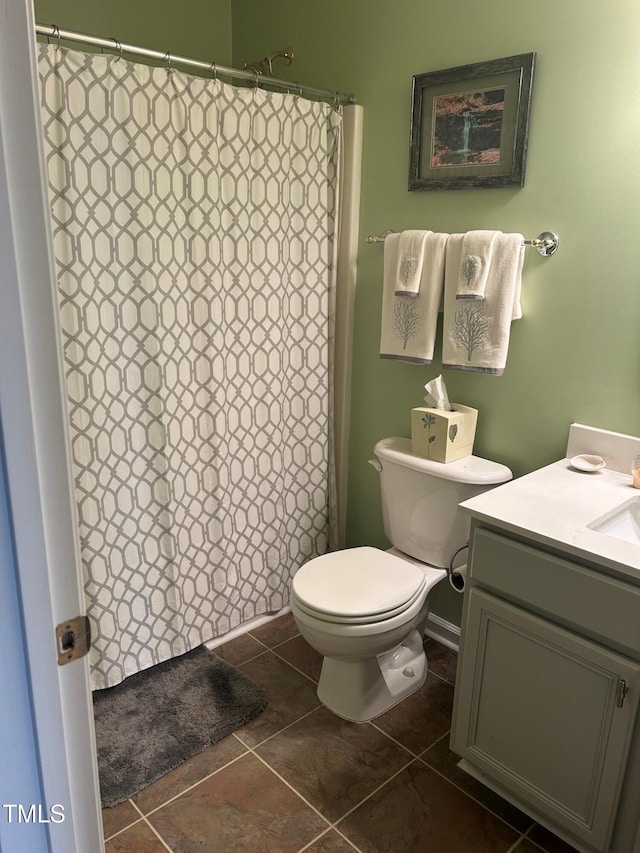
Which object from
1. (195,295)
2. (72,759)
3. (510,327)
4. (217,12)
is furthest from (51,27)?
(72,759)

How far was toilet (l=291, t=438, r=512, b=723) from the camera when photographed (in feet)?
6.14

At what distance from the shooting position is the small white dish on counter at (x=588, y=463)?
1.81 metres

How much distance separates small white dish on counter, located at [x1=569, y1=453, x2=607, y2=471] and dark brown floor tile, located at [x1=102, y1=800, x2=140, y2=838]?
1.50m

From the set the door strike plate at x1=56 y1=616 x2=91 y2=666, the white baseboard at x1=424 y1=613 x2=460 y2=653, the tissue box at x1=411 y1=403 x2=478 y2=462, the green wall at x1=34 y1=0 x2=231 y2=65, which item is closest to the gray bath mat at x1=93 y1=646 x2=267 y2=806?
the white baseboard at x1=424 y1=613 x2=460 y2=653

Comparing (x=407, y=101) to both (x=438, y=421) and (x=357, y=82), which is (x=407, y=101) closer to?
(x=357, y=82)

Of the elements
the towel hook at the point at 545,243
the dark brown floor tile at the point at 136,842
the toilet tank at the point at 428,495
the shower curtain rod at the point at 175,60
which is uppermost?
the shower curtain rod at the point at 175,60

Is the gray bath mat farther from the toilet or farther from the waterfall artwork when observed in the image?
the waterfall artwork

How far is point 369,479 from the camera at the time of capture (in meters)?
2.60

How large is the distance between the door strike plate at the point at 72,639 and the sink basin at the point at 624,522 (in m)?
1.19

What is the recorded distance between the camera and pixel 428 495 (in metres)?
2.09

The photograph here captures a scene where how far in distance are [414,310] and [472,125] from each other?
0.58 meters

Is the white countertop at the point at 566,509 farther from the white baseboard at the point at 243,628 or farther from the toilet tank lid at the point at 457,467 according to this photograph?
the white baseboard at the point at 243,628

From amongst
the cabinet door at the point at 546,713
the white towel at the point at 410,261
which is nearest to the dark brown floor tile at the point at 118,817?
the cabinet door at the point at 546,713

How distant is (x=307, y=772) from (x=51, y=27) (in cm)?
209
